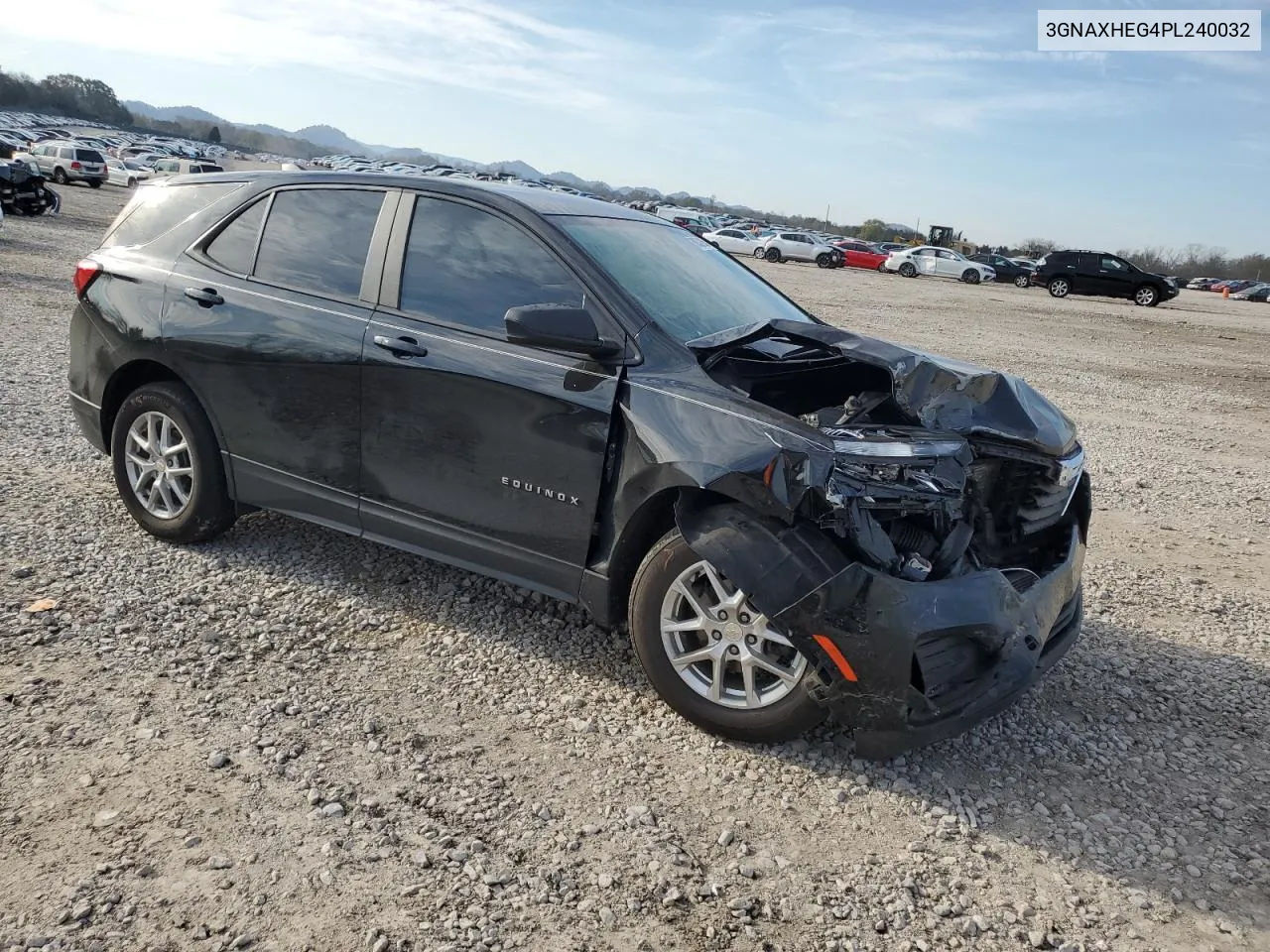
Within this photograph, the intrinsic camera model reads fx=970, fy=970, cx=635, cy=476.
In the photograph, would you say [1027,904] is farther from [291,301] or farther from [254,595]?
[291,301]

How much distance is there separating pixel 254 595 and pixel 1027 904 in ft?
11.0

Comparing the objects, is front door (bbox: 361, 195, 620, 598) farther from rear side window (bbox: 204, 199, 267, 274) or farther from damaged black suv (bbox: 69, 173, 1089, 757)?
rear side window (bbox: 204, 199, 267, 274)

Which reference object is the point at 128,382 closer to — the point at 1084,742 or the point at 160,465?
the point at 160,465

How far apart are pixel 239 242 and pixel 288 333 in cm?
68

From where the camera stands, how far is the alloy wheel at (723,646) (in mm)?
3353

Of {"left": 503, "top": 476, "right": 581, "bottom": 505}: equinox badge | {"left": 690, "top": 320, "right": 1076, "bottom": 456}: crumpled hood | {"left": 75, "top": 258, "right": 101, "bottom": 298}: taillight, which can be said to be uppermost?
{"left": 690, "top": 320, "right": 1076, "bottom": 456}: crumpled hood

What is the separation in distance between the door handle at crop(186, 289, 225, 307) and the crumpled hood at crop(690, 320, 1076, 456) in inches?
90.5

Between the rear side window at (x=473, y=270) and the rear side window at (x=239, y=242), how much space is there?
3.04 ft

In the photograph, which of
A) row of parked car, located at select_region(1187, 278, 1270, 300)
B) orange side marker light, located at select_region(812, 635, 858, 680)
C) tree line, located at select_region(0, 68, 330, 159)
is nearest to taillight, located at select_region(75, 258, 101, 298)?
orange side marker light, located at select_region(812, 635, 858, 680)

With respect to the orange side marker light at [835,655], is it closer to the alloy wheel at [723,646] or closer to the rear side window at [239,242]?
the alloy wheel at [723,646]

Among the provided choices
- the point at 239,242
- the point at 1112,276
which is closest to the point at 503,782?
the point at 239,242

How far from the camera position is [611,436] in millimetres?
3564

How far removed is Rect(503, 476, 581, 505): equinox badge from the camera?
12.1 ft

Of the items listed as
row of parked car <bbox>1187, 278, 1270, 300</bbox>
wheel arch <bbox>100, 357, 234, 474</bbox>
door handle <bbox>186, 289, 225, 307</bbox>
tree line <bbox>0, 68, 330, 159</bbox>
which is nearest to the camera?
door handle <bbox>186, 289, 225, 307</bbox>
